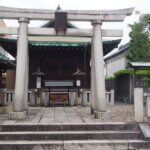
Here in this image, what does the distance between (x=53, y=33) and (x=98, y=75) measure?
2.57m

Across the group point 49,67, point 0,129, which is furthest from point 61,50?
point 0,129

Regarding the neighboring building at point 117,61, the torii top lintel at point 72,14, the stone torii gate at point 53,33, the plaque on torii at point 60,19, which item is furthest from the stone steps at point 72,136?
the neighboring building at point 117,61

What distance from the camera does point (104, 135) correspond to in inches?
243

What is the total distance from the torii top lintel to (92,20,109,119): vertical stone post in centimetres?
34

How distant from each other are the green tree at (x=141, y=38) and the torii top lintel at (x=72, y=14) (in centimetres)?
599

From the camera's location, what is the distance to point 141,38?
47.7ft

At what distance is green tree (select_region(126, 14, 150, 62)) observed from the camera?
47.0ft

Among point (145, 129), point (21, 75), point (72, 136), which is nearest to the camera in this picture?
point (72, 136)

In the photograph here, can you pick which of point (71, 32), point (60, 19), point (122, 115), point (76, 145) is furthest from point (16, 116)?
point (122, 115)

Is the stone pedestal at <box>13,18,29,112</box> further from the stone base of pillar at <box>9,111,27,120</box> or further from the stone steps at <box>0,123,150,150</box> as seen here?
the stone steps at <box>0,123,150,150</box>

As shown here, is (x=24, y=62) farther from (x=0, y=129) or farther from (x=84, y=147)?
(x=84, y=147)

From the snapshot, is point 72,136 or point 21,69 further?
point 21,69

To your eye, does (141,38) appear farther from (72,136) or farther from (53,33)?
(72,136)

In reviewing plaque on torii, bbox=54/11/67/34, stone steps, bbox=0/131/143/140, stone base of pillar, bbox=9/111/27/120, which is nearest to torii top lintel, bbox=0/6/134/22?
plaque on torii, bbox=54/11/67/34
